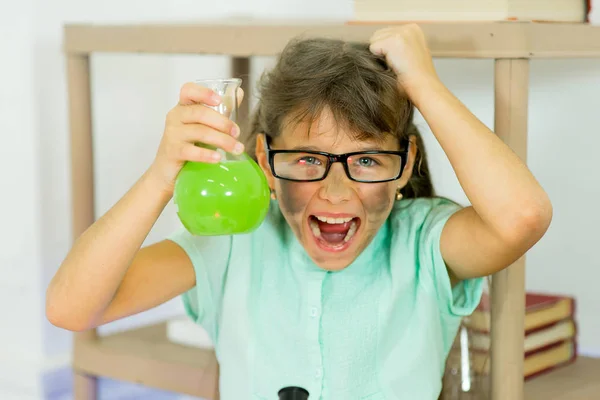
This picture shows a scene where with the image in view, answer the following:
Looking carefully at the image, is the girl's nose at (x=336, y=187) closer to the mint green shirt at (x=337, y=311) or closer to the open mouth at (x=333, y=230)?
the open mouth at (x=333, y=230)

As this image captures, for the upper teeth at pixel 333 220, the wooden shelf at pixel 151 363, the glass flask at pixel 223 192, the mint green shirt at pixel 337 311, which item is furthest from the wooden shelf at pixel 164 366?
the glass flask at pixel 223 192

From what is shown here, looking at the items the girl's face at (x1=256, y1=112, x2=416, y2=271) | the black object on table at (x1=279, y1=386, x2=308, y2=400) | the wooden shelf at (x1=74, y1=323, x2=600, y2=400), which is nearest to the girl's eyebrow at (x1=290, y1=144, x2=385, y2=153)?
the girl's face at (x1=256, y1=112, x2=416, y2=271)

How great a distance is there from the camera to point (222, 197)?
0.86 meters

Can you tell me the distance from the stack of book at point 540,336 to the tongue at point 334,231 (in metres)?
0.33

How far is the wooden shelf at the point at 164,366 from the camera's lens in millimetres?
1296

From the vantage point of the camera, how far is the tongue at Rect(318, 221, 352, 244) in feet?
3.59

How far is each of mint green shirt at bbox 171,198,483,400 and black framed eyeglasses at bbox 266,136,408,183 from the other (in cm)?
10

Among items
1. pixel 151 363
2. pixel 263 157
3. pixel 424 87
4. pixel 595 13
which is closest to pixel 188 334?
pixel 151 363

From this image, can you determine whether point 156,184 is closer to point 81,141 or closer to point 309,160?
point 309,160

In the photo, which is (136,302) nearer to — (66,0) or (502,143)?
(502,143)

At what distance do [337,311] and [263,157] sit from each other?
0.23 m

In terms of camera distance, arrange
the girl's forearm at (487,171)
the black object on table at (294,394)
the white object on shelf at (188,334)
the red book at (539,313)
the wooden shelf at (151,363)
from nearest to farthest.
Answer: the black object on table at (294,394) → the girl's forearm at (487,171) → the red book at (539,313) → the wooden shelf at (151,363) → the white object on shelf at (188,334)

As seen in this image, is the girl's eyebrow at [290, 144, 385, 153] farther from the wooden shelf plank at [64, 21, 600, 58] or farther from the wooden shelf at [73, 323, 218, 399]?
the wooden shelf at [73, 323, 218, 399]

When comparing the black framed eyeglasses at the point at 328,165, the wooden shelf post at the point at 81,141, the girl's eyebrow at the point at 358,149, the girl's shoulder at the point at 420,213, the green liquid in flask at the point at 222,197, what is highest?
the wooden shelf post at the point at 81,141
